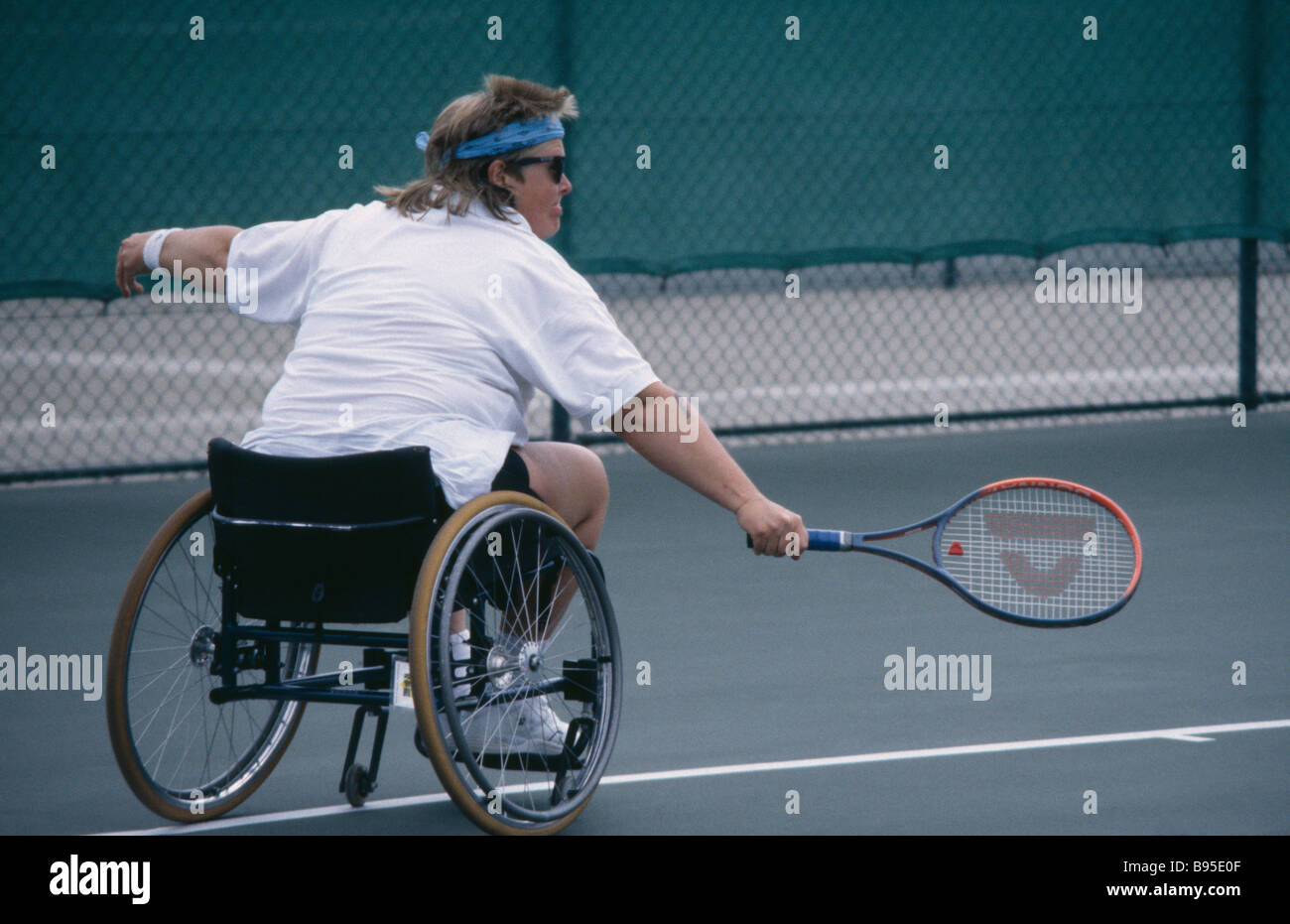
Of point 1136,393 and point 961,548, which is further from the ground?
point 1136,393

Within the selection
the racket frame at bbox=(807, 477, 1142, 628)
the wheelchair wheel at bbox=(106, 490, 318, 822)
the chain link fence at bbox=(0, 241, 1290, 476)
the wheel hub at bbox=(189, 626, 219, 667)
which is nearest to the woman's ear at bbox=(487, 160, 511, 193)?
the wheelchair wheel at bbox=(106, 490, 318, 822)

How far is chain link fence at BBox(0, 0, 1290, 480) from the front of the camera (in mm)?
7707

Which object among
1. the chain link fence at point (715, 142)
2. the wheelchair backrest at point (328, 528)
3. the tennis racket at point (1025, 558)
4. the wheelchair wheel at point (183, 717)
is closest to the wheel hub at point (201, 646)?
the wheelchair wheel at point (183, 717)

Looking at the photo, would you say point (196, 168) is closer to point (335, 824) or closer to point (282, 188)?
point (282, 188)

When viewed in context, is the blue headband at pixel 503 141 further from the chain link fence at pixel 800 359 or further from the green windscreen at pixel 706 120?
the chain link fence at pixel 800 359

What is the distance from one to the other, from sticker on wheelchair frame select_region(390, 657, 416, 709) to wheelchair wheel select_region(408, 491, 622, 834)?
0.19ft

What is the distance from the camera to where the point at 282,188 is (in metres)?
7.92

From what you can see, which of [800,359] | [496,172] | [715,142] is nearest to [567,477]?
[496,172]

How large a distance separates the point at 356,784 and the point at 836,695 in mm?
1386

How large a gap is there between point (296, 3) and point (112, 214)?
3.55 feet

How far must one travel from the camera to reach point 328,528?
385 cm

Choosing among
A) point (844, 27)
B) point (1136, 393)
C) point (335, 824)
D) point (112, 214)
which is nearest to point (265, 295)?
point (335, 824)

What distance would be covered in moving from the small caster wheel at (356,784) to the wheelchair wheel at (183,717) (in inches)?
8.9

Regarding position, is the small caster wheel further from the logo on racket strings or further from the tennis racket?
the logo on racket strings
